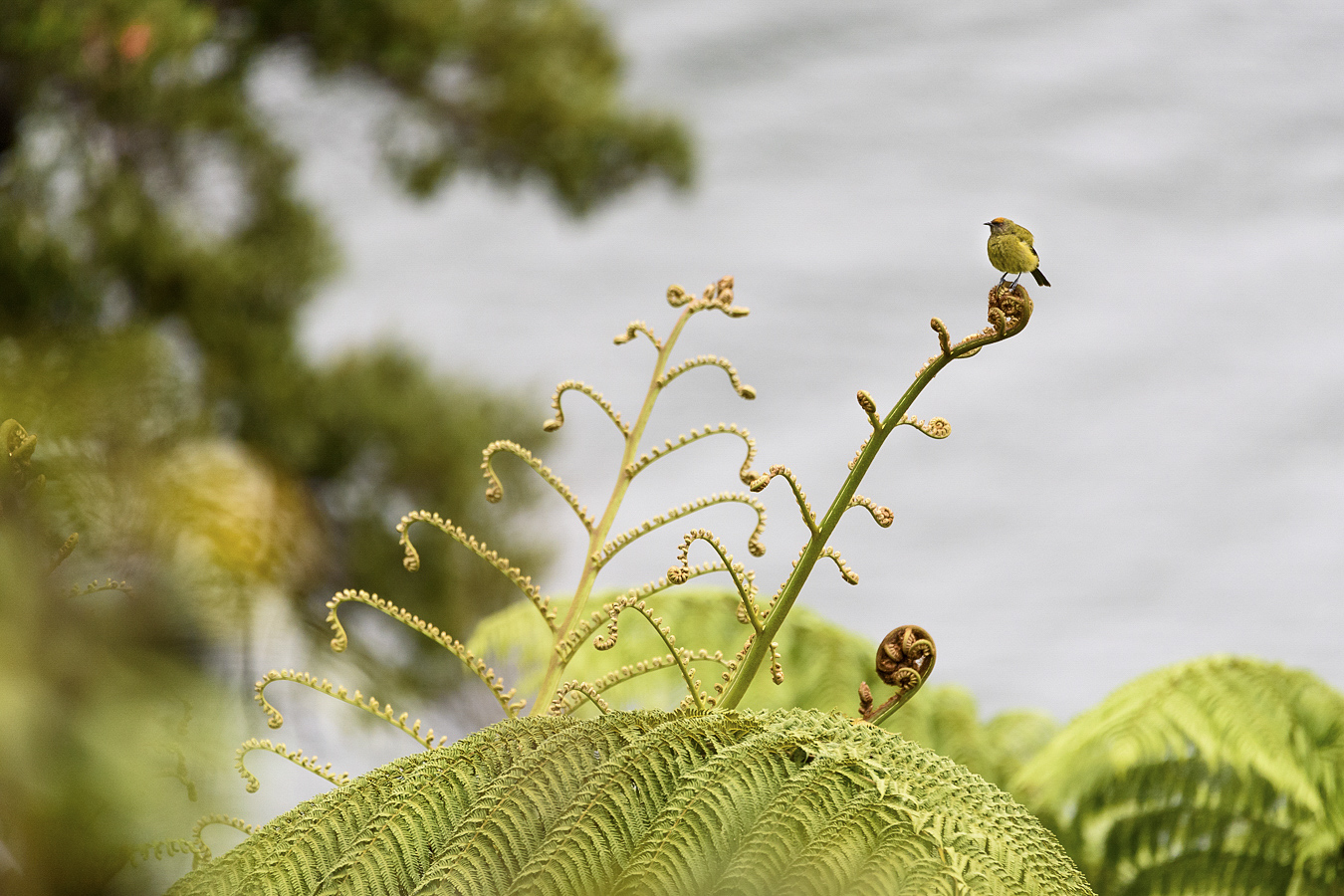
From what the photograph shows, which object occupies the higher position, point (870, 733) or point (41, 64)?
point (41, 64)

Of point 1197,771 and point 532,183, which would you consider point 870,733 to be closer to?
point 1197,771

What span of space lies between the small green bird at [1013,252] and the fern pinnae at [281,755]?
27cm

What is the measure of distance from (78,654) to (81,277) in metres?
2.85

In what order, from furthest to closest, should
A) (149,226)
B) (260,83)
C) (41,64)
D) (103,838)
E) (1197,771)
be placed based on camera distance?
(260,83) < (149,226) < (41,64) < (1197,771) < (103,838)

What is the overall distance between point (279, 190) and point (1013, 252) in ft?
11.7

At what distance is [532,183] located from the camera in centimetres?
386

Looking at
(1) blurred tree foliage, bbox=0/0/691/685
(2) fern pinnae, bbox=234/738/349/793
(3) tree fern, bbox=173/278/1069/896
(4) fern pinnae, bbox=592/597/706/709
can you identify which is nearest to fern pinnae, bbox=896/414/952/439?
(3) tree fern, bbox=173/278/1069/896

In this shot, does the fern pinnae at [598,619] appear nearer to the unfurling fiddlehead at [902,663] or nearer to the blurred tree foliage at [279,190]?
the unfurling fiddlehead at [902,663]

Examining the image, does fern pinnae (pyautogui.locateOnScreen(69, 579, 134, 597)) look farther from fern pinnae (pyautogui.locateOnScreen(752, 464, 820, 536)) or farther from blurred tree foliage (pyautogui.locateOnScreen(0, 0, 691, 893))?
blurred tree foliage (pyautogui.locateOnScreen(0, 0, 691, 893))

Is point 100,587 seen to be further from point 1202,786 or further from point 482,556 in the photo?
point 1202,786

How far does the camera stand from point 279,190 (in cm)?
359

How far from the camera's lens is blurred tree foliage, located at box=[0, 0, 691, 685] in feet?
8.77

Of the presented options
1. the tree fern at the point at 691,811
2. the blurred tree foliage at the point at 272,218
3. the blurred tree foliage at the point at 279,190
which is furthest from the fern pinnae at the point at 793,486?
the blurred tree foliage at the point at 279,190

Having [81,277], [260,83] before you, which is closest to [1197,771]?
[81,277]
